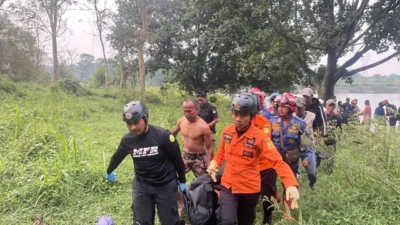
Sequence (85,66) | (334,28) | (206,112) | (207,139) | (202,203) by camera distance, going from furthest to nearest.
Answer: (85,66) → (334,28) → (206,112) → (207,139) → (202,203)

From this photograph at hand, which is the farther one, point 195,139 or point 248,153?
point 195,139

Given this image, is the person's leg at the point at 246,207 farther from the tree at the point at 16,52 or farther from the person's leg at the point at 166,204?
the tree at the point at 16,52

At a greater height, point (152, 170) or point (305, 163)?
point (152, 170)

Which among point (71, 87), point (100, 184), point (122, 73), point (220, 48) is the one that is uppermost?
point (220, 48)

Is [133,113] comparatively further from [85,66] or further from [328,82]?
[85,66]

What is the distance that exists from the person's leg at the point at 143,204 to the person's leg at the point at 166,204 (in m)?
0.06

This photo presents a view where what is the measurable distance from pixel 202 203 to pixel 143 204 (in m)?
0.57

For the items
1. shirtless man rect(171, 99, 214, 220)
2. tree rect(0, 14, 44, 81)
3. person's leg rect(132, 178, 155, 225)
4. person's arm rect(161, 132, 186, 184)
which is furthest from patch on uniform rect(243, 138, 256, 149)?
tree rect(0, 14, 44, 81)

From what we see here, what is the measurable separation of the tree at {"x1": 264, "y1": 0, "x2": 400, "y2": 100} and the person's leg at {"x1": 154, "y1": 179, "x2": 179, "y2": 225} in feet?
27.0

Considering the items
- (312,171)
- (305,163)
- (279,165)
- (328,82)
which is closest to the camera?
(279,165)

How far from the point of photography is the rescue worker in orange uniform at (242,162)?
3.08 m

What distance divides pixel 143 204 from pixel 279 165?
135cm

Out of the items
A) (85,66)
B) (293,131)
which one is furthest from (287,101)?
(85,66)

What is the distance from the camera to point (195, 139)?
4.57 metres
